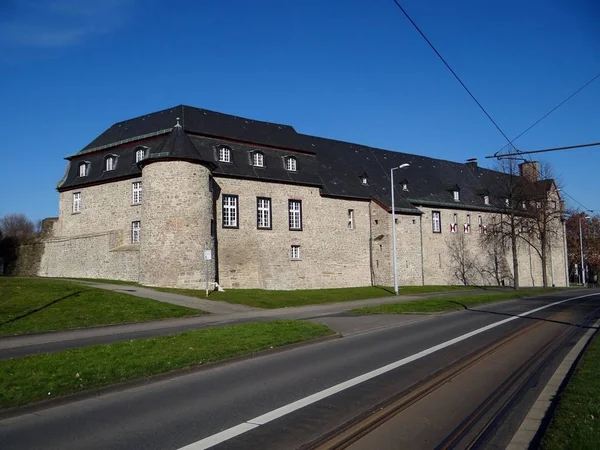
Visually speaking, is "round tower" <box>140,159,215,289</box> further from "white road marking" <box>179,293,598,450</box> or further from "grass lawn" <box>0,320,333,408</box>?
"white road marking" <box>179,293,598,450</box>

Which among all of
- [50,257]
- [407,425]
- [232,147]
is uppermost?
[232,147]

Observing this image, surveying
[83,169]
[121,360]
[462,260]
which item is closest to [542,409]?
[121,360]

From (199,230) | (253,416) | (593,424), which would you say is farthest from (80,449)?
(199,230)

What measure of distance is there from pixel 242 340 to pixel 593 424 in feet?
28.4

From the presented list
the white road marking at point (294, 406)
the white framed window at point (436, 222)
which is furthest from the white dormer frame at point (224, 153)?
the white road marking at point (294, 406)

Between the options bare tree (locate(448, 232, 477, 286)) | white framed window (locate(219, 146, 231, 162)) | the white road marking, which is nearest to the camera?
the white road marking

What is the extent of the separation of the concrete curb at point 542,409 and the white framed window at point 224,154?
27.6 meters

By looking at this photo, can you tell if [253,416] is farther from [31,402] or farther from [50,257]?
[50,257]

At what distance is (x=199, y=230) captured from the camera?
3145cm

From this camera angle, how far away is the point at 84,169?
39.3 meters

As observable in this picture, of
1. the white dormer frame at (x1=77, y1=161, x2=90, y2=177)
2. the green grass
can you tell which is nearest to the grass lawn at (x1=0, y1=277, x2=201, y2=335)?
the green grass

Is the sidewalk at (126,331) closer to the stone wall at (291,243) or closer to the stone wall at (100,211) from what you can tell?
the stone wall at (291,243)

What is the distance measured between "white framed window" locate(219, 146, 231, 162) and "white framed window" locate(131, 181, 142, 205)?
5730 millimetres

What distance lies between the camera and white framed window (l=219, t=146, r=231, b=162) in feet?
117
